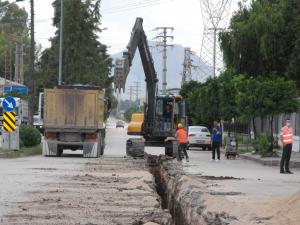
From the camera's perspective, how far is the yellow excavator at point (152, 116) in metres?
33.7

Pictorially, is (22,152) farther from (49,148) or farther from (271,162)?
(271,162)

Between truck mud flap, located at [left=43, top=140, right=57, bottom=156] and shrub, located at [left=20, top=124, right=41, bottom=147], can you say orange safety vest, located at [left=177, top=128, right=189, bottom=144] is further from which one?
shrub, located at [left=20, top=124, right=41, bottom=147]

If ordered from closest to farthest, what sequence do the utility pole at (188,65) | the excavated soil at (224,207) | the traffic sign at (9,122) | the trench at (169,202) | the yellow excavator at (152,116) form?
1. the excavated soil at (224,207)
2. the trench at (169,202)
3. the traffic sign at (9,122)
4. the yellow excavator at (152,116)
5. the utility pole at (188,65)

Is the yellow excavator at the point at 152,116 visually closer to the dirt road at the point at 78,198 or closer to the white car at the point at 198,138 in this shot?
the white car at the point at 198,138

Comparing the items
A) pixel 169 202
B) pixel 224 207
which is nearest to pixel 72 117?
pixel 169 202

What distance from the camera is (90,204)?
13.0 meters

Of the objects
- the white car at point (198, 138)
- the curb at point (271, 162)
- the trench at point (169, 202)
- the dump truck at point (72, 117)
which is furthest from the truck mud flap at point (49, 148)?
the white car at point (198, 138)

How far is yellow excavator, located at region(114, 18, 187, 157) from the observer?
3372 centimetres

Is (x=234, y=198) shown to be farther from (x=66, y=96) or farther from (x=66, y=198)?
(x=66, y=96)

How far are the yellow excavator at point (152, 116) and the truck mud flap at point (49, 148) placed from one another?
329cm

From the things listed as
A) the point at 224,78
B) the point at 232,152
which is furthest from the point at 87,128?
the point at 224,78

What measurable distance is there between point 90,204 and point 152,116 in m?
22.1

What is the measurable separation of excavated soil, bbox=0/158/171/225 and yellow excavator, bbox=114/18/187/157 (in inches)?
591

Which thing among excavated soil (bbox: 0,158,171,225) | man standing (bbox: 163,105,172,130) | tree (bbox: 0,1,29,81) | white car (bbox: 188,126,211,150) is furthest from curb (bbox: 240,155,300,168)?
tree (bbox: 0,1,29,81)
